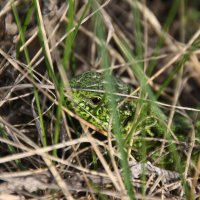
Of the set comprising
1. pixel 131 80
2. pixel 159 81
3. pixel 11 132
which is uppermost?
pixel 11 132

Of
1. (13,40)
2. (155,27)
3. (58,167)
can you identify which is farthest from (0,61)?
(155,27)

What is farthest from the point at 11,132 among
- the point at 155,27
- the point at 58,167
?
the point at 155,27

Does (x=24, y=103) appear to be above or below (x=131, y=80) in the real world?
above

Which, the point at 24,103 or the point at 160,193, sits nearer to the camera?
the point at 160,193

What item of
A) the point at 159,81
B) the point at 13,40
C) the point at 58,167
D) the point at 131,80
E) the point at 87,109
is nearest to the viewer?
the point at 58,167

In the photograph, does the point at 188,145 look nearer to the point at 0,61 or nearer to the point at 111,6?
the point at 0,61

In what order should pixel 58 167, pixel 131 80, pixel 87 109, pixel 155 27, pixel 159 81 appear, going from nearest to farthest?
pixel 58 167 < pixel 87 109 < pixel 131 80 < pixel 155 27 < pixel 159 81

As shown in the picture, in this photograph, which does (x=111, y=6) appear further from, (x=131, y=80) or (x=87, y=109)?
(x=87, y=109)
